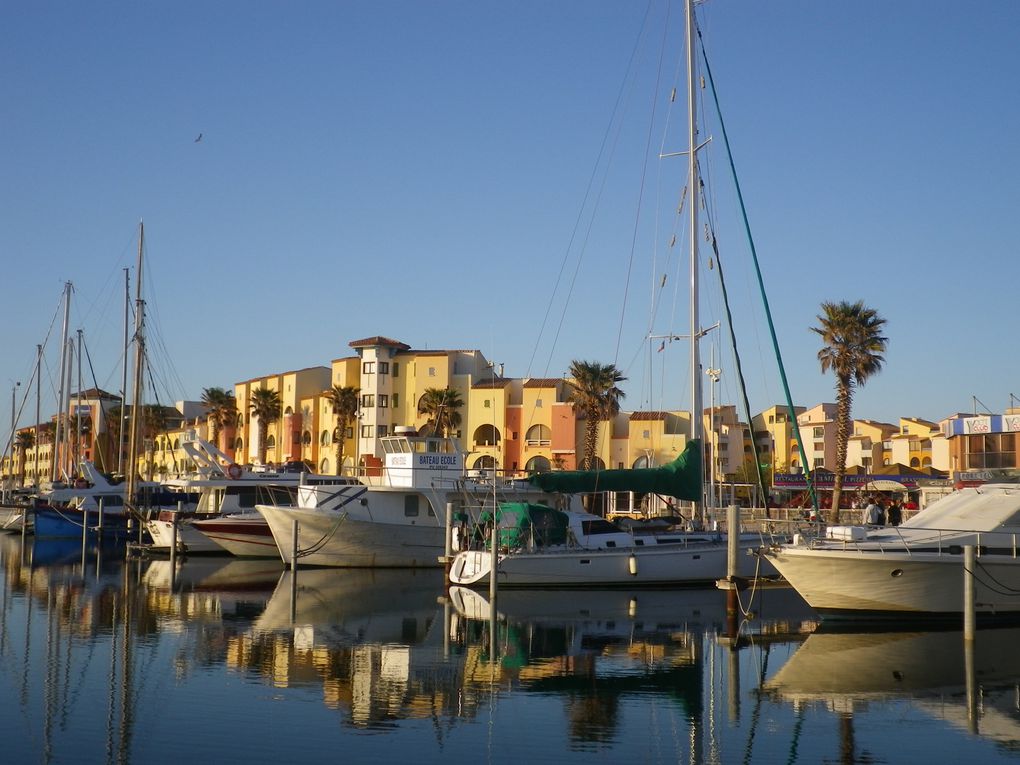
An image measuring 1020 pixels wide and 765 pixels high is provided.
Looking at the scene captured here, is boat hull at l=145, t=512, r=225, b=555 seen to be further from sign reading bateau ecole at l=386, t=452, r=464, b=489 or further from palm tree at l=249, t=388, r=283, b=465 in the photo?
palm tree at l=249, t=388, r=283, b=465

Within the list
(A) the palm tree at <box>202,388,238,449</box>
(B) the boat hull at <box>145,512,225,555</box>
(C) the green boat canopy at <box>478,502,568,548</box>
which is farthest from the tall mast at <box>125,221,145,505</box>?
(A) the palm tree at <box>202,388,238,449</box>

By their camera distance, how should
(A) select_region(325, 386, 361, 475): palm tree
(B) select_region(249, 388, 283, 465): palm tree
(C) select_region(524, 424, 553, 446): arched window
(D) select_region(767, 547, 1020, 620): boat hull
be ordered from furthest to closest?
(B) select_region(249, 388, 283, 465): palm tree → (A) select_region(325, 386, 361, 475): palm tree → (C) select_region(524, 424, 553, 446): arched window → (D) select_region(767, 547, 1020, 620): boat hull

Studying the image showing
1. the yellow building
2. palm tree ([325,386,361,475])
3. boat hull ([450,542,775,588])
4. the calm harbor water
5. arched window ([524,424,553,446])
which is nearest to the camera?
the calm harbor water

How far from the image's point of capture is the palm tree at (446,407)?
2758 inches

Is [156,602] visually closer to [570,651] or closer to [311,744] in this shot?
[570,651]

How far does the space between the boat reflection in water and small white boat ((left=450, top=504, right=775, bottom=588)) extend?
7.77m

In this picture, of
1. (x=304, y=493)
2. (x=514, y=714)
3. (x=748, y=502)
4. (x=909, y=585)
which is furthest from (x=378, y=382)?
(x=514, y=714)

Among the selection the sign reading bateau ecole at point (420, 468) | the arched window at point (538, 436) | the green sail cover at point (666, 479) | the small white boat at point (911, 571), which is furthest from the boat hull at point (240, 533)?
the arched window at point (538, 436)

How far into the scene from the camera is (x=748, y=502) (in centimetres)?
7212

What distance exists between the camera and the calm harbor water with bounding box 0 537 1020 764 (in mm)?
13727

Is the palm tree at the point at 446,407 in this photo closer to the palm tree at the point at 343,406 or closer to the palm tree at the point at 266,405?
the palm tree at the point at 343,406

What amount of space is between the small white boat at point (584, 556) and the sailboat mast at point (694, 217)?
2.56 metres

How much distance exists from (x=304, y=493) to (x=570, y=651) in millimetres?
18084

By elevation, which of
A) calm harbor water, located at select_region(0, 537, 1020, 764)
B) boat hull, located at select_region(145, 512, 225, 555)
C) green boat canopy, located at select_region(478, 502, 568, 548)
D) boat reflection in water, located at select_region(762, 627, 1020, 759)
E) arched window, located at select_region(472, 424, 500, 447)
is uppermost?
arched window, located at select_region(472, 424, 500, 447)
